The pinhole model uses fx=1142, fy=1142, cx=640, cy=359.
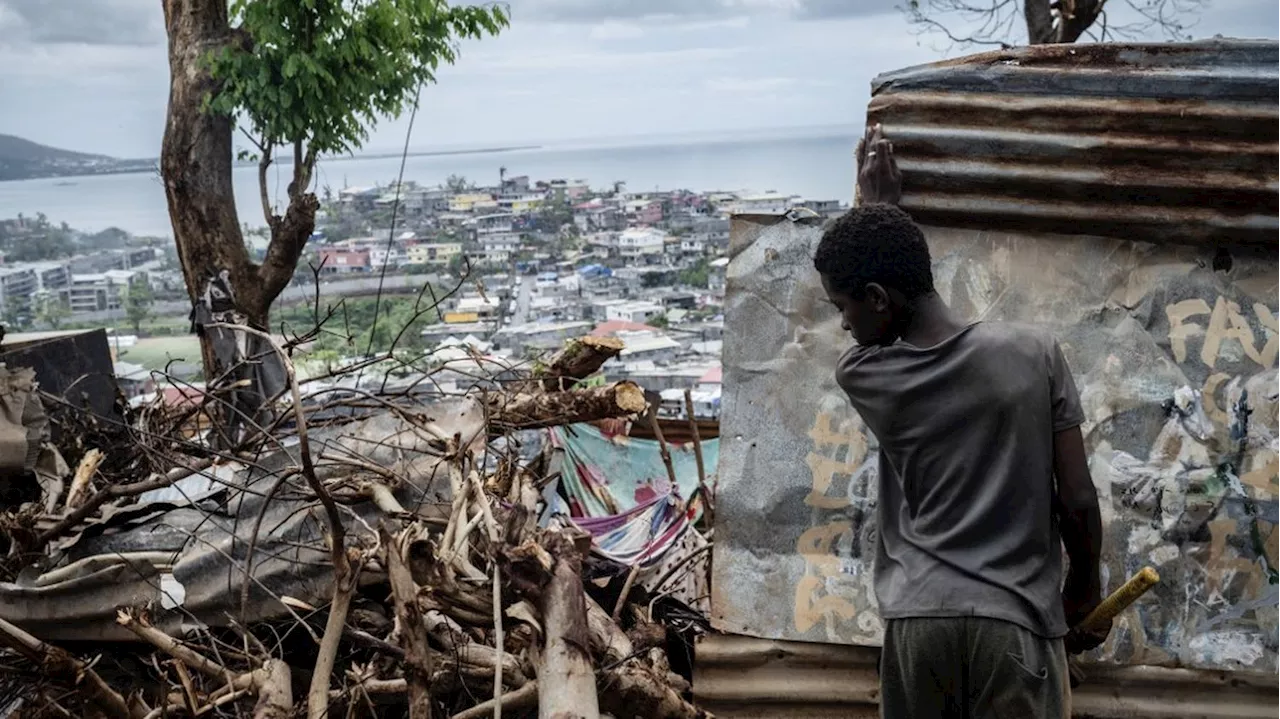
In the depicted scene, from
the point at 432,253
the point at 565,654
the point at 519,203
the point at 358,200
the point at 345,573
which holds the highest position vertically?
the point at 358,200

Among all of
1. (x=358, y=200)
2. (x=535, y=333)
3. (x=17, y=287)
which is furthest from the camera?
(x=17, y=287)

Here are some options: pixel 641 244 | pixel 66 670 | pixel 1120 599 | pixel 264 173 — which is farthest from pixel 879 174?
pixel 641 244

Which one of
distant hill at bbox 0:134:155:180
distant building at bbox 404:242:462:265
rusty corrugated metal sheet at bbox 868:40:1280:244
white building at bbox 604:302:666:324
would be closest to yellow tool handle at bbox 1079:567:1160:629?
rusty corrugated metal sheet at bbox 868:40:1280:244

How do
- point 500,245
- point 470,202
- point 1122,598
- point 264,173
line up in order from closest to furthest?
point 1122,598
point 264,173
point 500,245
point 470,202

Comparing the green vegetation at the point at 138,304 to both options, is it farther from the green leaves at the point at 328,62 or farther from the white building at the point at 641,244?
the green leaves at the point at 328,62

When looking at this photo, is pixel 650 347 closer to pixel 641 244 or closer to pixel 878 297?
pixel 878 297

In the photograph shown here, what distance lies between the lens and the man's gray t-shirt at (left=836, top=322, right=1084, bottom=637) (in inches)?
95.3

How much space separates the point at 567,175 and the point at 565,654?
48.4m

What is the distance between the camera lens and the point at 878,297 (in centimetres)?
252

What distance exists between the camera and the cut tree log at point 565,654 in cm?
301

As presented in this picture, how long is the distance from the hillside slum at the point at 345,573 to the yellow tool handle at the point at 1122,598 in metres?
1.28

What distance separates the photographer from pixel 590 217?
1141 inches

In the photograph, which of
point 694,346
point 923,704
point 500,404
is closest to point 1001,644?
point 923,704

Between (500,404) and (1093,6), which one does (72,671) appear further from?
(1093,6)
